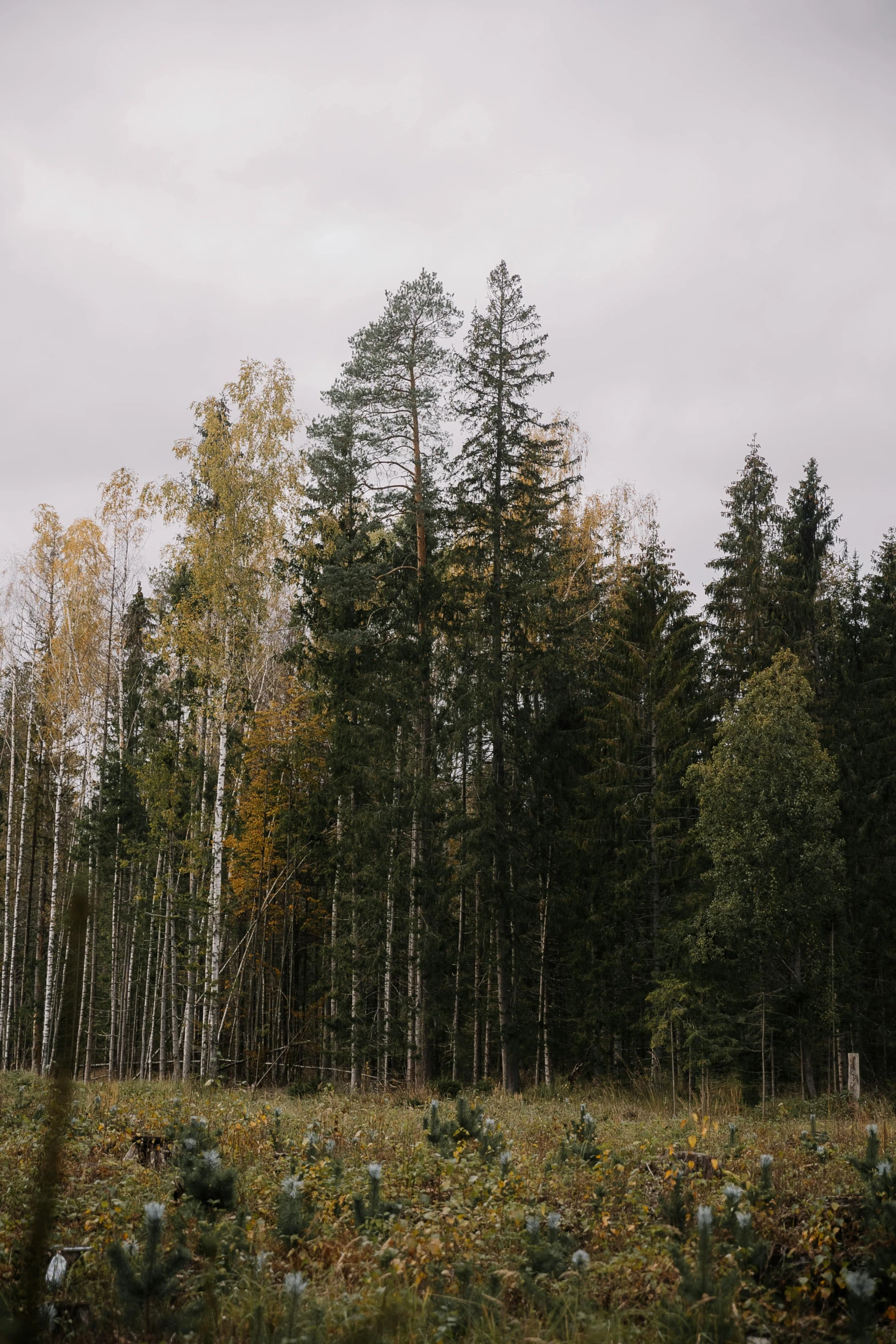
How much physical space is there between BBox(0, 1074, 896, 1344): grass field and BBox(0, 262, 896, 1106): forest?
29.4 ft

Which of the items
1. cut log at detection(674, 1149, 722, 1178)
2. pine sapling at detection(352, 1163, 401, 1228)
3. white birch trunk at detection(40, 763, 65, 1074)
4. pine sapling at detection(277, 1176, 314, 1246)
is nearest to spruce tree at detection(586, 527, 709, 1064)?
white birch trunk at detection(40, 763, 65, 1074)

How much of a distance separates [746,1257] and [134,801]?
2018cm

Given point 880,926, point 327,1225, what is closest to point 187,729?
point 327,1225

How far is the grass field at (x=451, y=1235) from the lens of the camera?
3.64 m

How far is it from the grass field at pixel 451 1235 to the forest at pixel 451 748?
896 centimetres

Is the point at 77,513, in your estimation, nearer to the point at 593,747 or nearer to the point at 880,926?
the point at 593,747

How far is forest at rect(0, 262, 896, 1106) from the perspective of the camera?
56.1 feet

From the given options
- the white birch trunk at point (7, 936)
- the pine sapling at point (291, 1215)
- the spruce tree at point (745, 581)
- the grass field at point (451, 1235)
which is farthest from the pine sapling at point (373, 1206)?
the spruce tree at point (745, 581)

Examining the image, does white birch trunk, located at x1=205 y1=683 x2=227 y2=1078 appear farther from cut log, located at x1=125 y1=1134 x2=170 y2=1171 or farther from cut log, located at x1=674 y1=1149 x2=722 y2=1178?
cut log, located at x1=674 y1=1149 x2=722 y2=1178

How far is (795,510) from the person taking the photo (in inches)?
1054

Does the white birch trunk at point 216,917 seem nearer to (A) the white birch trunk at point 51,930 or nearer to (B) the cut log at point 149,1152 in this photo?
(A) the white birch trunk at point 51,930

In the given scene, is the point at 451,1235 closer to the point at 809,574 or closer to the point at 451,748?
the point at 451,748

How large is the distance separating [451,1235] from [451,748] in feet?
40.9

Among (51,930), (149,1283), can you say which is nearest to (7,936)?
(51,930)
